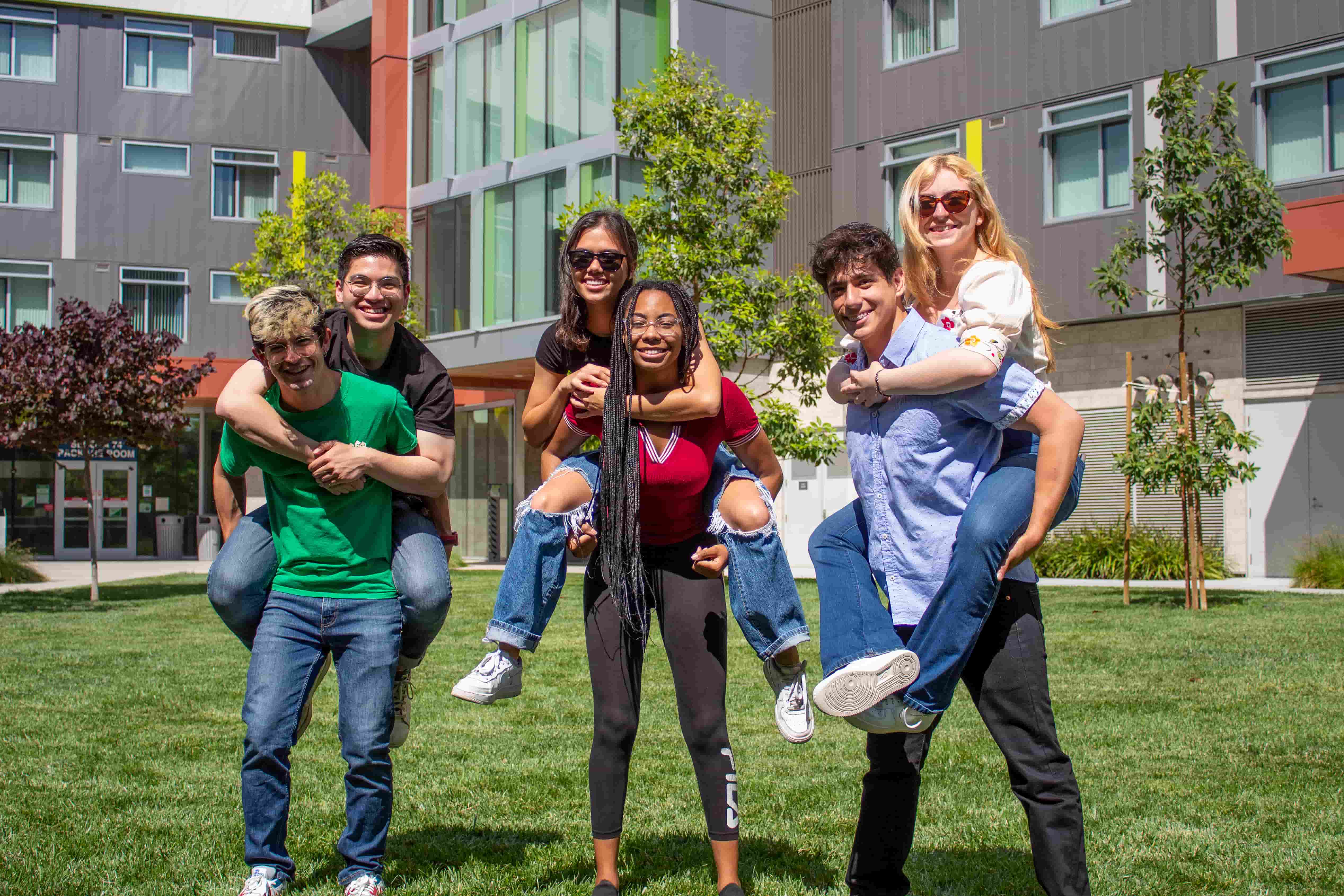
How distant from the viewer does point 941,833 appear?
5.07m

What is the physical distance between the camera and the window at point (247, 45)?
112ft

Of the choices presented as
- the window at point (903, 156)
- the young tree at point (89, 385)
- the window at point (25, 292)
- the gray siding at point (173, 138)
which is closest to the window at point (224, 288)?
the gray siding at point (173, 138)

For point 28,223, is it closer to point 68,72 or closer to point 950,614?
point 68,72

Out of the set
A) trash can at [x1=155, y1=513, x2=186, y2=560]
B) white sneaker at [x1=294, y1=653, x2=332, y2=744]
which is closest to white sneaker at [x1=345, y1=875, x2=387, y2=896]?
white sneaker at [x1=294, y1=653, x2=332, y2=744]

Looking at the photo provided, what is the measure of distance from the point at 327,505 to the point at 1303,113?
19.0 m

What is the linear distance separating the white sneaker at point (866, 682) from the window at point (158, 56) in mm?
35229

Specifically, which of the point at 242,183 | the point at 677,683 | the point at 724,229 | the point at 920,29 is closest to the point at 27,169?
the point at 242,183

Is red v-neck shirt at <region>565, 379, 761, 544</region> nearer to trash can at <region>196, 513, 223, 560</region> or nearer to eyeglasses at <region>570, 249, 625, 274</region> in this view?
eyeglasses at <region>570, 249, 625, 274</region>

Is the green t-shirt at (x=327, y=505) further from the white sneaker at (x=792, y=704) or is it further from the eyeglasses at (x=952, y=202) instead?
the eyeglasses at (x=952, y=202)

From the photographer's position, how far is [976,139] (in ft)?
73.9

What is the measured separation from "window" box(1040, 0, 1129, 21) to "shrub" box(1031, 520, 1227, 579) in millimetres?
8691

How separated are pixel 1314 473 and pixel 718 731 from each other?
18227mm

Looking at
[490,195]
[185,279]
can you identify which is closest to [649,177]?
[490,195]

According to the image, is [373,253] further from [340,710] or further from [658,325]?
[340,710]
